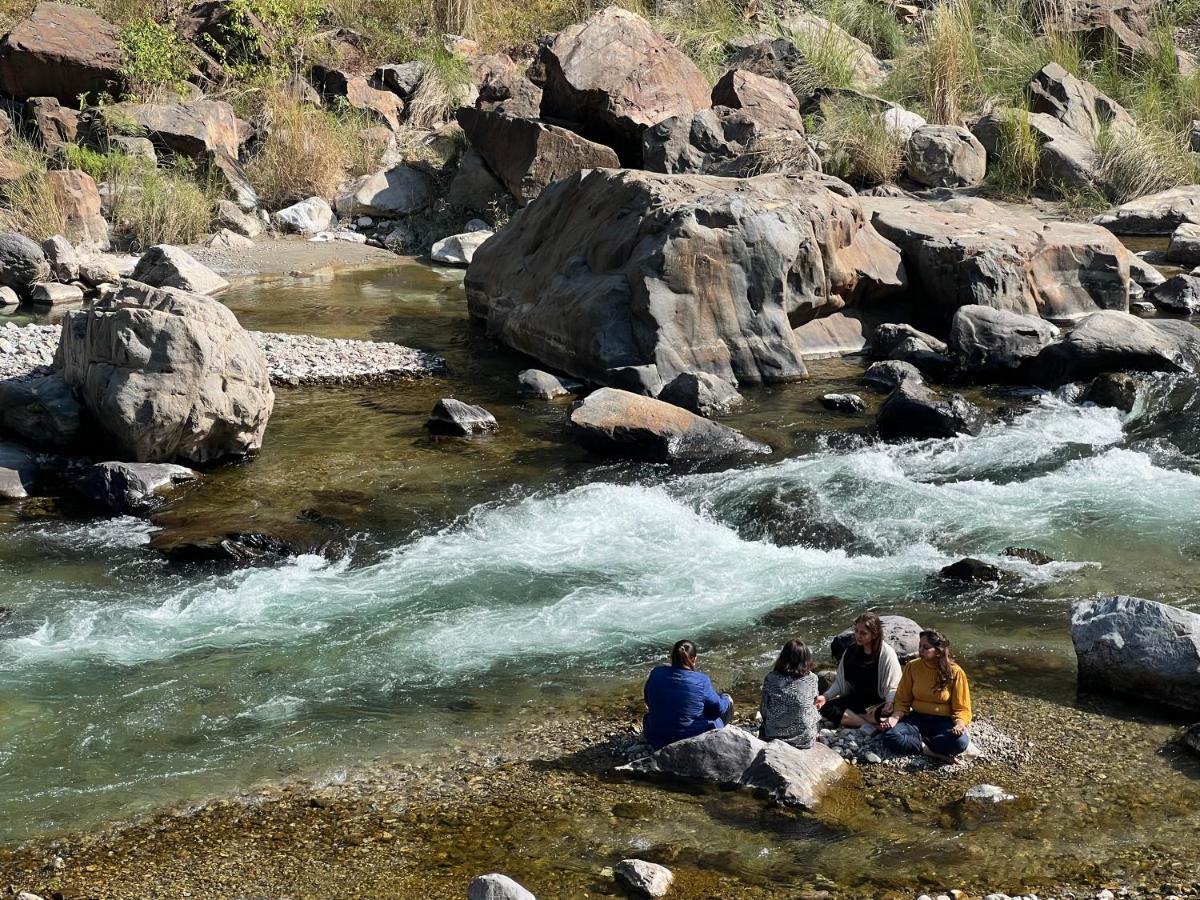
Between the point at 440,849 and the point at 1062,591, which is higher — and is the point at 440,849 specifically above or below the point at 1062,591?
below

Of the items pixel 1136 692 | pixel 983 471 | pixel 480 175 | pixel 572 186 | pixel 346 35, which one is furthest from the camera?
pixel 346 35

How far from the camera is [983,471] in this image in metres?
11.0

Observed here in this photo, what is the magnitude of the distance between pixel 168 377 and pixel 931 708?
6.79 metres

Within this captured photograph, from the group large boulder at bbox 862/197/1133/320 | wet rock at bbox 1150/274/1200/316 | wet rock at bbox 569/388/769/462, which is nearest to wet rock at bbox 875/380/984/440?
wet rock at bbox 569/388/769/462

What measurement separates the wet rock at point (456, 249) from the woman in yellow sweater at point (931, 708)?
46.5 feet

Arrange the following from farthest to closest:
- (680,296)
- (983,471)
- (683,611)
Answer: (680,296) → (983,471) → (683,611)

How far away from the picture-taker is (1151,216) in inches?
780

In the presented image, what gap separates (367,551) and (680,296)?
16.5 ft

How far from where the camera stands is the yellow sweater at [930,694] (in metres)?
6.63

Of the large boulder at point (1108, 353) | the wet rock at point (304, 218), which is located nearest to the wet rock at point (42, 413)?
the large boulder at point (1108, 353)

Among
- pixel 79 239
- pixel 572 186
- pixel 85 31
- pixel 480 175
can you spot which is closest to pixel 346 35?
pixel 85 31

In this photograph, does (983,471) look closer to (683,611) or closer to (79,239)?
(683,611)

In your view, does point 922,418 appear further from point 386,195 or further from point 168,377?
point 386,195

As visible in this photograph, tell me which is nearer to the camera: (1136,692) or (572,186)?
(1136,692)
